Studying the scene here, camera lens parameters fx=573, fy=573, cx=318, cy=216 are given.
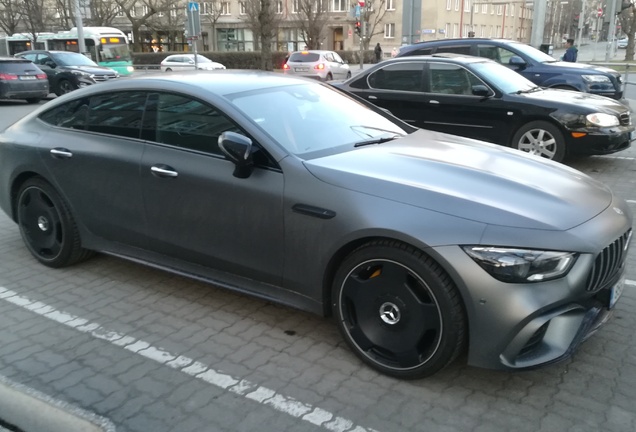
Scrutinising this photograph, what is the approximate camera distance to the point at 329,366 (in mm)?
3309

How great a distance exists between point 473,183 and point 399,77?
6155 millimetres

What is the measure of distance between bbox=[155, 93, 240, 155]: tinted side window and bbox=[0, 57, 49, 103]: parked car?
17.0 meters

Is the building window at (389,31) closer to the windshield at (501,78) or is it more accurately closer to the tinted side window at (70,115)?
the windshield at (501,78)

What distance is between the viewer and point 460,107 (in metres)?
8.30

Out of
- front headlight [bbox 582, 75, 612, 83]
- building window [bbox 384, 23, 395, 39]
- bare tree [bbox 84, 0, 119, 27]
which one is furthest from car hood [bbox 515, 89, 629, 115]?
building window [bbox 384, 23, 395, 39]

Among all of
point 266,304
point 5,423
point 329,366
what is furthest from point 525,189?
point 5,423

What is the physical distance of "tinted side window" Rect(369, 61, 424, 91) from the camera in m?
8.78

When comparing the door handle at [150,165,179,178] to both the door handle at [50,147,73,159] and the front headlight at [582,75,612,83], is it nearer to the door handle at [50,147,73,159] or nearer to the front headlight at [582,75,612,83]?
the door handle at [50,147,73,159]

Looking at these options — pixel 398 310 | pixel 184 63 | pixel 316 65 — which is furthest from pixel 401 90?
pixel 184 63

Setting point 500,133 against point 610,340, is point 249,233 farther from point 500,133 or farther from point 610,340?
point 500,133

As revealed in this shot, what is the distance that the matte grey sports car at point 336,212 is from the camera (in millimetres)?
2791

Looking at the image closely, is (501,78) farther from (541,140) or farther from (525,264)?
(525,264)

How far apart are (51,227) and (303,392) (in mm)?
2736

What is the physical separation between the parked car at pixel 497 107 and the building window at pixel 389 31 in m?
57.4
